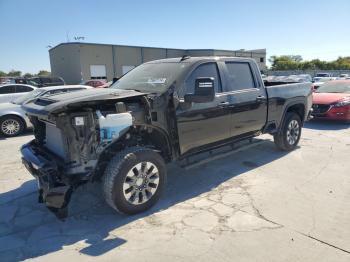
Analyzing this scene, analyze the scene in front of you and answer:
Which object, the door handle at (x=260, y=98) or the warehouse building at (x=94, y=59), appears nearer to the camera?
the door handle at (x=260, y=98)

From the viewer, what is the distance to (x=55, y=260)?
3.09 m

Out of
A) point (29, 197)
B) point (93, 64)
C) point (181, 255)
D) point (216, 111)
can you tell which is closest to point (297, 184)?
point (216, 111)

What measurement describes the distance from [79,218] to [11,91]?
8.98 metres

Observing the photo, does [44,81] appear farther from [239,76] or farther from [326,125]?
[239,76]

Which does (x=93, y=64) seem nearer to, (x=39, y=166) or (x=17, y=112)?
(x=17, y=112)

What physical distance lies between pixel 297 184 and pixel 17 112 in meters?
8.03

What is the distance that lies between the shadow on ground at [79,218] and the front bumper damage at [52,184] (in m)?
0.28

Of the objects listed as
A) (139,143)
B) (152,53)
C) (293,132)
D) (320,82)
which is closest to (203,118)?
(139,143)

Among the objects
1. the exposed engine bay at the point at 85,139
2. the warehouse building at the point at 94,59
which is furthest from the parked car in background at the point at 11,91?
A: the warehouse building at the point at 94,59

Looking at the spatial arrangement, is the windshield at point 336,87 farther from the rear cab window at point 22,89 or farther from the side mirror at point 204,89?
the rear cab window at point 22,89

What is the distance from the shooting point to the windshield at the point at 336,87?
Answer: 1136 cm

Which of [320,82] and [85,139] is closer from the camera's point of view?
[85,139]

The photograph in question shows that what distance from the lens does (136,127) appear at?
4020 mm

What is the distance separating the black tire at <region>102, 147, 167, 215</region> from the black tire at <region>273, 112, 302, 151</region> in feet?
11.3
